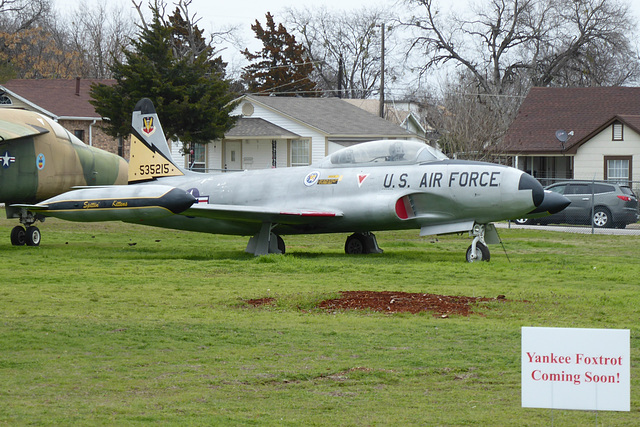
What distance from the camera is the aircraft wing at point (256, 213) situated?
20.0 m

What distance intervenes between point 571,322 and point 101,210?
1133cm

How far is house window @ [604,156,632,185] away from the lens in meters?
41.0

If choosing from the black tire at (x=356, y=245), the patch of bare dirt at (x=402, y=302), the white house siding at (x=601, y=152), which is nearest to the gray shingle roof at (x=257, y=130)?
the white house siding at (x=601, y=152)

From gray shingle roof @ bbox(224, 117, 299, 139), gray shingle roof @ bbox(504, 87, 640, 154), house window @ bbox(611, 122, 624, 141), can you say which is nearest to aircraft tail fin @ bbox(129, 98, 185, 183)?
gray shingle roof @ bbox(504, 87, 640, 154)

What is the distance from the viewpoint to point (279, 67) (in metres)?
83.6

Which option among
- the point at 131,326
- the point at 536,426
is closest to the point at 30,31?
the point at 131,326

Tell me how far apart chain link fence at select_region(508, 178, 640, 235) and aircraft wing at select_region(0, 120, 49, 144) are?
17215mm

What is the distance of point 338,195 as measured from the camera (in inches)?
810

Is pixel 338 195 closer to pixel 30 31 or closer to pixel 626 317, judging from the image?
pixel 626 317

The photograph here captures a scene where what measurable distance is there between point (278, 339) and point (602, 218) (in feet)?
81.2

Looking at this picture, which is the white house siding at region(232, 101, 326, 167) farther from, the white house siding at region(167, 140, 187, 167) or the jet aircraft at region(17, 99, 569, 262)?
the jet aircraft at region(17, 99, 569, 262)

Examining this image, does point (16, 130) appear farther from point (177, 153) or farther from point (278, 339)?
point (177, 153)

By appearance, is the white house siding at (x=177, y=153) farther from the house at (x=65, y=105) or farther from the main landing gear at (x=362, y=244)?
the main landing gear at (x=362, y=244)

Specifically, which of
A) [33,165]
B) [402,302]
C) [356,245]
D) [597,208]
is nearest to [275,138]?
[597,208]
